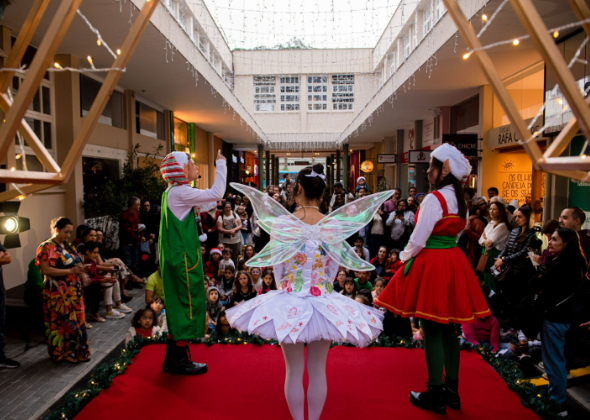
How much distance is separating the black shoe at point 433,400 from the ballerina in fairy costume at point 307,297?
2.12 ft

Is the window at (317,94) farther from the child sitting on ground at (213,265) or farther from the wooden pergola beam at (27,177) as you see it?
the wooden pergola beam at (27,177)

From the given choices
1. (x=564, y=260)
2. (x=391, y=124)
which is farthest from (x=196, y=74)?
(x=391, y=124)

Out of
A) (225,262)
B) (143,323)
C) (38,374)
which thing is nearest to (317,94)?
(225,262)

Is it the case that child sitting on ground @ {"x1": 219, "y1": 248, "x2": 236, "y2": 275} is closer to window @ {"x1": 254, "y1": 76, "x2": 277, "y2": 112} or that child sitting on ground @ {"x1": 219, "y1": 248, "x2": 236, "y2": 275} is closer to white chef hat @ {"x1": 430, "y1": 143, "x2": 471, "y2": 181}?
white chef hat @ {"x1": 430, "y1": 143, "x2": 471, "y2": 181}

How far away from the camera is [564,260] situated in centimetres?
331

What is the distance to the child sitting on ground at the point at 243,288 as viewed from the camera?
562 cm

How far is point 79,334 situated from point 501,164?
933 centimetres

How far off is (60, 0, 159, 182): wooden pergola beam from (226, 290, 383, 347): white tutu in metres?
1.21

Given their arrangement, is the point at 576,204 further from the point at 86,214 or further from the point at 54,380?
the point at 86,214

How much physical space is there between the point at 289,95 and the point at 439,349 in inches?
884

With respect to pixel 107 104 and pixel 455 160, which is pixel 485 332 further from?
→ pixel 107 104

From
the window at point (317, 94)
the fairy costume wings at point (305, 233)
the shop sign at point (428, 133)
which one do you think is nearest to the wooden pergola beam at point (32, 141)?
the fairy costume wings at point (305, 233)

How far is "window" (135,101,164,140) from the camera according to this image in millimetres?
11095

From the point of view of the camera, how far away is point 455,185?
8.87 feet
